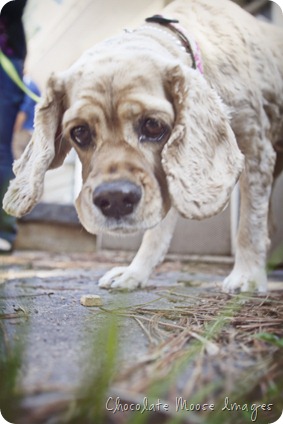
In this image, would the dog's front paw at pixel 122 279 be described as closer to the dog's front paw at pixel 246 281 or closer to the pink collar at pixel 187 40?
the dog's front paw at pixel 246 281

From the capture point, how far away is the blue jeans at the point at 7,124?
0.68 meters

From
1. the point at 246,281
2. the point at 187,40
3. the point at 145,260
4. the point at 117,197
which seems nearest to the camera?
the point at 117,197

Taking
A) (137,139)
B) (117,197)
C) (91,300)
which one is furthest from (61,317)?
(137,139)

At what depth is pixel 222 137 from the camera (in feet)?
2.47

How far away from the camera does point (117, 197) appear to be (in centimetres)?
67

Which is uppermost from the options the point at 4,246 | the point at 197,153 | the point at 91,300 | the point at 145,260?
the point at 197,153

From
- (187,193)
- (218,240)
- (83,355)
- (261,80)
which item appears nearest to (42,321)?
(83,355)

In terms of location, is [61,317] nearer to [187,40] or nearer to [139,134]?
[139,134]

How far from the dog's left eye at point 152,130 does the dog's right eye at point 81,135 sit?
0.29 feet

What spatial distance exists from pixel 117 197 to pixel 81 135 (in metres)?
0.15

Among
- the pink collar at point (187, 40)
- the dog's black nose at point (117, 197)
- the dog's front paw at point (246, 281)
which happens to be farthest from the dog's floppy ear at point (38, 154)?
the dog's front paw at point (246, 281)

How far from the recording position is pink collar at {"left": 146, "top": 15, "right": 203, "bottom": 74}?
2.61 feet

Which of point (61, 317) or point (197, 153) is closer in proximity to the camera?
point (61, 317)

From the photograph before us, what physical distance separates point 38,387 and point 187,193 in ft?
1.31
